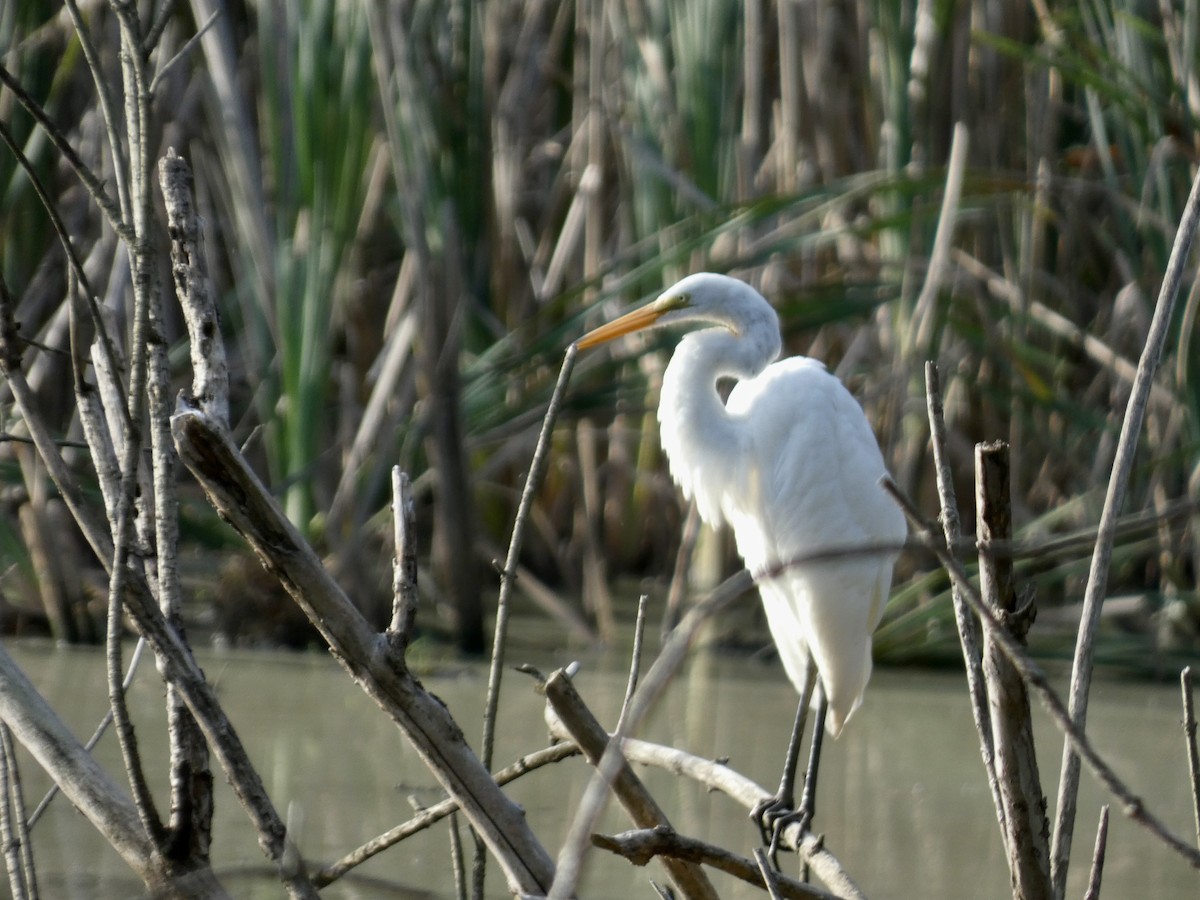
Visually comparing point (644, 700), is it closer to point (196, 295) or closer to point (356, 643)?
point (356, 643)

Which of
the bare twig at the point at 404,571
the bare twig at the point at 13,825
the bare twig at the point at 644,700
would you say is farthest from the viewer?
the bare twig at the point at 13,825

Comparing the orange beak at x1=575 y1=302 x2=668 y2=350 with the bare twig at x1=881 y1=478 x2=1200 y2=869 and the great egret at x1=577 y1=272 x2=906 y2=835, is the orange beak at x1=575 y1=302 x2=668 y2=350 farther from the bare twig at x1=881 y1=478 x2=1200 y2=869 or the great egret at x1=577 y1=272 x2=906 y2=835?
the bare twig at x1=881 y1=478 x2=1200 y2=869

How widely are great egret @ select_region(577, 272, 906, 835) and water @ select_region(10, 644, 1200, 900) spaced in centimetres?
33

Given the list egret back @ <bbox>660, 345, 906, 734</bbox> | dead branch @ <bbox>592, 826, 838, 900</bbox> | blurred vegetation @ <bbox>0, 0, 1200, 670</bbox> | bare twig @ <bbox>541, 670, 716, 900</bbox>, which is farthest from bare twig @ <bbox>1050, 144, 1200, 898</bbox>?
blurred vegetation @ <bbox>0, 0, 1200, 670</bbox>

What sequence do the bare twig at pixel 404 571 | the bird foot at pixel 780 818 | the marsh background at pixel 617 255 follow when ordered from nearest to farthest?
the bare twig at pixel 404 571
the bird foot at pixel 780 818
the marsh background at pixel 617 255

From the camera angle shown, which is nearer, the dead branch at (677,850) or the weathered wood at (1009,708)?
the weathered wood at (1009,708)

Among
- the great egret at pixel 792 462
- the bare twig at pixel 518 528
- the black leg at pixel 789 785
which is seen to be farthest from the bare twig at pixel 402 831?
the great egret at pixel 792 462

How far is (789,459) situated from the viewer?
2.51 metres

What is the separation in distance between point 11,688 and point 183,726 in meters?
0.13

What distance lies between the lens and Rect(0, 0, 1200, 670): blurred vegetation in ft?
11.6

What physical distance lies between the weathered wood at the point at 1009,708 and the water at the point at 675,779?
1.17 metres

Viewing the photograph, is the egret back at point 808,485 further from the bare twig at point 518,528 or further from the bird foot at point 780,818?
the bare twig at point 518,528

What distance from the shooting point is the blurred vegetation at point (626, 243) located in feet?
11.6

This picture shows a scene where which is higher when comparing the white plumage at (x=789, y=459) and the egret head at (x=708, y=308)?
the egret head at (x=708, y=308)
